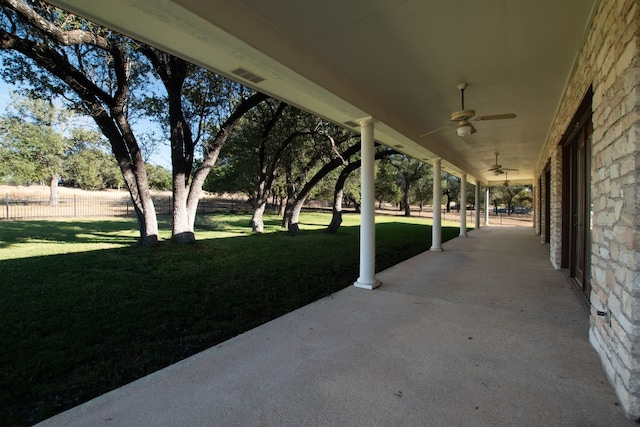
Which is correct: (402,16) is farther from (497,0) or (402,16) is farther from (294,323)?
(294,323)

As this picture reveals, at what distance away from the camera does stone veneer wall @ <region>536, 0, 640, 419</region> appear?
1714 millimetres

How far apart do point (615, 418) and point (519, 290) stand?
9.27 ft

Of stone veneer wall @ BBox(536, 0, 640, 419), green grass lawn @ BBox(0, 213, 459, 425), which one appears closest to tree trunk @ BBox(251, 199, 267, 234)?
green grass lawn @ BBox(0, 213, 459, 425)

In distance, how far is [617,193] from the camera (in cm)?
197

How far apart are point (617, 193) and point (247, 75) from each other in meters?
3.13

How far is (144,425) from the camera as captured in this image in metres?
1.75

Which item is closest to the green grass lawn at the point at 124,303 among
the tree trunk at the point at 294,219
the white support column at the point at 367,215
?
the white support column at the point at 367,215

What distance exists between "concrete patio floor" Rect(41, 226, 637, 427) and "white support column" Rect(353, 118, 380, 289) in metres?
Result: 0.86

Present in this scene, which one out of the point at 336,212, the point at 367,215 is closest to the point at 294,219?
the point at 336,212

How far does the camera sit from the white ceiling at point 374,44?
7.56 ft

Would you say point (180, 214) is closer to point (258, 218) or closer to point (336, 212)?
point (258, 218)

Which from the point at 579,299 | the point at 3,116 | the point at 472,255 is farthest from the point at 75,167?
the point at 579,299

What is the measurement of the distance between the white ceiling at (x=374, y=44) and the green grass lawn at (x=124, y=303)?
101 inches

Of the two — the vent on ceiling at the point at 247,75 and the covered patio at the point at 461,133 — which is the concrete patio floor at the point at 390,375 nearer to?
the covered patio at the point at 461,133
